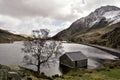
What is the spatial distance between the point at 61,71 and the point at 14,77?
5645 centimetres

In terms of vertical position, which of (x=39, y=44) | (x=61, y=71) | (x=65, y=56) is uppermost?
(x=39, y=44)

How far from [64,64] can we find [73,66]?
24.2 feet

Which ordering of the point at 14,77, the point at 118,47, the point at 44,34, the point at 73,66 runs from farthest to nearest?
the point at 118,47 → the point at 73,66 → the point at 44,34 → the point at 14,77

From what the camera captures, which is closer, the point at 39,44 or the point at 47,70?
the point at 39,44

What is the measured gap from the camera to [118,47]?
624ft

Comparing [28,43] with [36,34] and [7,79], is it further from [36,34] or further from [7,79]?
[7,79]

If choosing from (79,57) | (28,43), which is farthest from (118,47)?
(28,43)

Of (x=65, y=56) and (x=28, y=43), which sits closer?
(x=28, y=43)

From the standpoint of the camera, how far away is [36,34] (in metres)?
64.7

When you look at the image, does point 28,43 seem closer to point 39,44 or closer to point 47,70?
point 39,44

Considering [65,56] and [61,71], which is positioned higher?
[65,56]

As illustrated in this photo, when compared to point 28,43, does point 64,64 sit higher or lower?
lower

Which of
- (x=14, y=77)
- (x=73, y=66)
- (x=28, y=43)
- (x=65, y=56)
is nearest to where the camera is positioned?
(x=14, y=77)

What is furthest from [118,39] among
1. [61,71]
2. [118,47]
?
[61,71]
